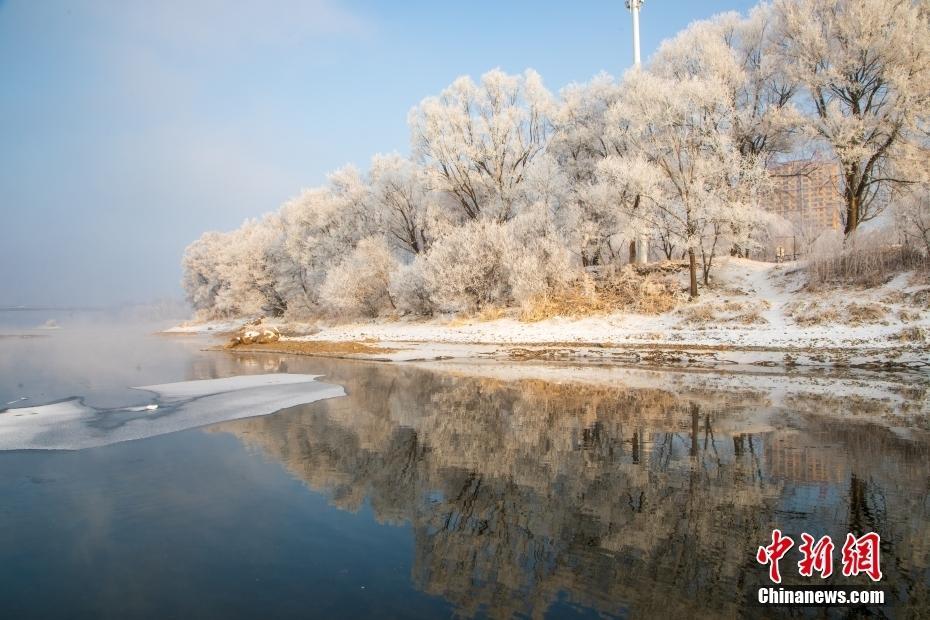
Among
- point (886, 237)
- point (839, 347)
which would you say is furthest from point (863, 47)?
point (839, 347)

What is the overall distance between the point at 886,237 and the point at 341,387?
26238 mm

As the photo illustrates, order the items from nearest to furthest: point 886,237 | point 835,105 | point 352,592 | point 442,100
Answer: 1. point 352,592
2. point 886,237
3. point 835,105
4. point 442,100

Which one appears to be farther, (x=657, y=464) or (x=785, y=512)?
(x=657, y=464)

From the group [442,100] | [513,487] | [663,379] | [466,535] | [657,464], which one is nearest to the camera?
[466,535]

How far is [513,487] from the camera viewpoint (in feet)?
23.4

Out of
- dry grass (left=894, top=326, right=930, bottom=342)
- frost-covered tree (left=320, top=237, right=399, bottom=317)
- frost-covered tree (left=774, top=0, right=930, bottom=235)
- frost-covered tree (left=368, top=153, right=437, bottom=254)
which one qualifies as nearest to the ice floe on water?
dry grass (left=894, top=326, right=930, bottom=342)

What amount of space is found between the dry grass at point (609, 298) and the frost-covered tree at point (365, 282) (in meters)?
13.5

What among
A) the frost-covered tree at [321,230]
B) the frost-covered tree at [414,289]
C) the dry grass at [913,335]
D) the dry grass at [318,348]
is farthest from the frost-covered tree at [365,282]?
the dry grass at [913,335]

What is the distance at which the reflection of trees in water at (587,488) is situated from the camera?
188 inches

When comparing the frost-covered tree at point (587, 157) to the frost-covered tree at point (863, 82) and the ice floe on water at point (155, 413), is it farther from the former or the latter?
the ice floe on water at point (155, 413)

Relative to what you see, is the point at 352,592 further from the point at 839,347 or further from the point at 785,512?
the point at 839,347

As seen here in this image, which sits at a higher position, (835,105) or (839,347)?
(835,105)

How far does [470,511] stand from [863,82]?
32.7 m

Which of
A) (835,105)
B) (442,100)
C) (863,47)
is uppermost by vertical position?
(442,100)
